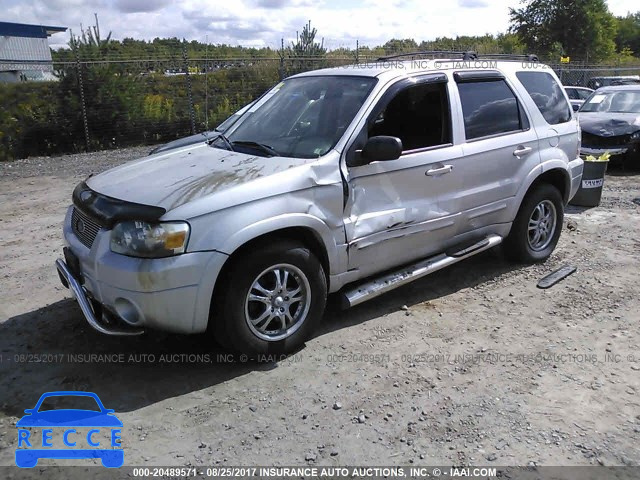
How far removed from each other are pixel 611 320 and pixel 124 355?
12.6ft

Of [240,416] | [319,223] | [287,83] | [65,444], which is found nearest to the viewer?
[65,444]

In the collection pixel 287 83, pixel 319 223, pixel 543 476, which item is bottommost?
pixel 543 476

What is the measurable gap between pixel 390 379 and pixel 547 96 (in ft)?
11.7

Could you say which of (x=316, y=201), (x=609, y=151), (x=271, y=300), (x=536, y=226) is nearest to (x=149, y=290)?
(x=271, y=300)

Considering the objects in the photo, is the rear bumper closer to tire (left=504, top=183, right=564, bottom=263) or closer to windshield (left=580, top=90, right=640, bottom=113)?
windshield (left=580, top=90, right=640, bottom=113)

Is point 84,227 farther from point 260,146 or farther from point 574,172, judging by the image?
point 574,172

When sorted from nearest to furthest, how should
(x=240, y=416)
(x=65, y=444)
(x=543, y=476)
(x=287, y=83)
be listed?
(x=543, y=476) < (x=65, y=444) < (x=240, y=416) < (x=287, y=83)

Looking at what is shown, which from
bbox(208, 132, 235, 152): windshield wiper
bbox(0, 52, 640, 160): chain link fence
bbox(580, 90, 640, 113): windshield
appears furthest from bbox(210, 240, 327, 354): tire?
bbox(0, 52, 640, 160): chain link fence

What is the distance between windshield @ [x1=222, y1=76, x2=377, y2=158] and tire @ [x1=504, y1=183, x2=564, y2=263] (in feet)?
7.09

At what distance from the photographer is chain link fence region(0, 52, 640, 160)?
14.1 meters

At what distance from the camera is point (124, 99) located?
49.5 feet

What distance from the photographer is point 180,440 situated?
3121 millimetres

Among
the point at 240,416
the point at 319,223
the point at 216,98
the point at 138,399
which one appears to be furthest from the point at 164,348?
the point at 216,98

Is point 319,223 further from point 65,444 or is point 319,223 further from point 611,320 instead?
point 611,320
